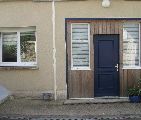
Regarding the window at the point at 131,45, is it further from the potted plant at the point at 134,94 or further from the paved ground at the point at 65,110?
the paved ground at the point at 65,110

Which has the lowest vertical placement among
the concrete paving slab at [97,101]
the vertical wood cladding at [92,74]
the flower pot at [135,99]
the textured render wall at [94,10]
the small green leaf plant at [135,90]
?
the concrete paving slab at [97,101]

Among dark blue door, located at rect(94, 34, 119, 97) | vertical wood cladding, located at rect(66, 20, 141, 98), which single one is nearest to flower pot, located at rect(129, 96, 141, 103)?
vertical wood cladding, located at rect(66, 20, 141, 98)

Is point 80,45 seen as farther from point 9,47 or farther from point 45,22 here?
point 9,47

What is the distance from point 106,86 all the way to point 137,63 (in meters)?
1.47

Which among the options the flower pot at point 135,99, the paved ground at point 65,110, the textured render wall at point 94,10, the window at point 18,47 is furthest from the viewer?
the window at point 18,47

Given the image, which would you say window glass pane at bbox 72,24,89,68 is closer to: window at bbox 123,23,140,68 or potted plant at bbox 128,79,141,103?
window at bbox 123,23,140,68

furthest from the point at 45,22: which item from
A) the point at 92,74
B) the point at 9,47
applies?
the point at 92,74

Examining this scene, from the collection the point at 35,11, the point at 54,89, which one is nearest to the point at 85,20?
the point at 35,11

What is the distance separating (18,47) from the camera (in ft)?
49.2

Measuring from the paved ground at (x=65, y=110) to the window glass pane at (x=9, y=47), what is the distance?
1.89 m

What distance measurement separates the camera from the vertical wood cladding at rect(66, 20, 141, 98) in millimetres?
14320

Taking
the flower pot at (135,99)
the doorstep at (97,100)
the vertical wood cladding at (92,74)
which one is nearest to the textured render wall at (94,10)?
the vertical wood cladding at (92,74)

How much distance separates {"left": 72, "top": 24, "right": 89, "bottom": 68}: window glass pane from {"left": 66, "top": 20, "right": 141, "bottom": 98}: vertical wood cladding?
212 millimetres

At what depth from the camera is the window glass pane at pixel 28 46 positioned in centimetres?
1497
